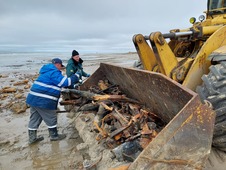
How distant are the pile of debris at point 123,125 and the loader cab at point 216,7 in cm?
256

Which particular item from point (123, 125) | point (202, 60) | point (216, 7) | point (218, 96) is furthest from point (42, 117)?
point (216, 7)

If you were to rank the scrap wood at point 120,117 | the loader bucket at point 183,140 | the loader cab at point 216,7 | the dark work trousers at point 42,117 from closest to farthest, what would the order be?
the loader bucket at point 183,140 → the scrap wood at point 120,117 → the dark work trousers at point 42,117 → the loader cab at point 216,7

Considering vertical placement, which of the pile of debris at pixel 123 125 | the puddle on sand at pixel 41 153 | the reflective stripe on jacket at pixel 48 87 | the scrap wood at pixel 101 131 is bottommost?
the puddle on sand at pixel 41 153

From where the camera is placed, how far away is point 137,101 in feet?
12.1

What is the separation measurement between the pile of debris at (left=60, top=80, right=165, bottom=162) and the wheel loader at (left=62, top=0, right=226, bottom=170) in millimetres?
177

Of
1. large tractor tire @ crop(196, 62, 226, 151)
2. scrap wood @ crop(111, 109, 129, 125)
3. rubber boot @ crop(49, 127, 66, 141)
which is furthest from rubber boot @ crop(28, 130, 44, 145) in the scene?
large tractor tire @ crop(196, 62, 226, 151)

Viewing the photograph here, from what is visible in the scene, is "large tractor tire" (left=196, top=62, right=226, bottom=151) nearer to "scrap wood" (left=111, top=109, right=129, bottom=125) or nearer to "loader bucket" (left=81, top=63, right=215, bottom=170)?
"loader bucket" (left=81, top=63, right=215, bottom=170)

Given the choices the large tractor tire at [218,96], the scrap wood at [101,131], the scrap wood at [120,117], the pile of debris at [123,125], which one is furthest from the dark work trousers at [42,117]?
the large tractor tire at [218,96]

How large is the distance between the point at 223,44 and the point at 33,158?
3.43 m

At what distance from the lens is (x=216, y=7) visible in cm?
478

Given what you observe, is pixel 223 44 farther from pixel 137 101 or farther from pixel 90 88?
pixel 90 88

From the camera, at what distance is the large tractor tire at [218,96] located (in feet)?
8.82

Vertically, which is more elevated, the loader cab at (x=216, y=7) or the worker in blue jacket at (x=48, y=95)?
the loader cab at (x=216, y=7)

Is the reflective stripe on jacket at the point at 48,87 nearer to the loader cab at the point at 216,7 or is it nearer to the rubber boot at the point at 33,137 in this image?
the rubber boot at the point at 33,137
